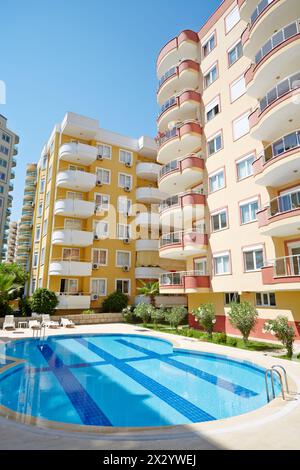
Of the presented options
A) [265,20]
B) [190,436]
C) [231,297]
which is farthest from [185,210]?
[190,436]

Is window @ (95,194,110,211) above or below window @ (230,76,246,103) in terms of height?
below

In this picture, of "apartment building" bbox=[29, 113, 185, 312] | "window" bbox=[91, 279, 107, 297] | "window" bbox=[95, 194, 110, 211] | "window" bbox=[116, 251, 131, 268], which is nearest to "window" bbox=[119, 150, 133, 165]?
"apartment building" bbox=[29, 113, 185, 312]

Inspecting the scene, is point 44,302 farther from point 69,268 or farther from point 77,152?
point 77,152

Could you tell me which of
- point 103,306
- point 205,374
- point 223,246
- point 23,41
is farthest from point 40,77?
point 103,306

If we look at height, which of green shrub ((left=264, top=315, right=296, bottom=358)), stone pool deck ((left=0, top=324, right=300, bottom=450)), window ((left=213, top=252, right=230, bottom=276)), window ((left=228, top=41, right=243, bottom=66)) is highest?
window ((left=228, top=41, right=243, bottom=66))

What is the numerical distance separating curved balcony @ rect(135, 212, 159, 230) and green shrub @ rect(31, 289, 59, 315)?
12988mm

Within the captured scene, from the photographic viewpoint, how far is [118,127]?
119ft

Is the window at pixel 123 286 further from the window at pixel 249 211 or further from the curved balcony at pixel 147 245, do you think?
the window at pixel 249 211

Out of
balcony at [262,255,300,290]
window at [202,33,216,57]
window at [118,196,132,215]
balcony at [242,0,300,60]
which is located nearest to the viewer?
balcony at [262,255,300,290]

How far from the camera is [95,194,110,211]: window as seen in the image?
3218 centimetres

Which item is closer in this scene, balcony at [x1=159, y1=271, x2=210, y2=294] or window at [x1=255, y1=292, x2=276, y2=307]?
window at [x1=255, y1=292, x2=276, y2=307]

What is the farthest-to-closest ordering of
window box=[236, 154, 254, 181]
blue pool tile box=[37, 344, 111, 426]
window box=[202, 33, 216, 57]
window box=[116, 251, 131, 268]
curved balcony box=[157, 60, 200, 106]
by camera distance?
window box=[116, 251, 131, 268]
curved balcony box=[157, 60, 200, 106]
window box=[202, 33, 216, 57]
window box=[236, 154, 254, 181]
blue pool tile box=[37, 344, 111, 426]

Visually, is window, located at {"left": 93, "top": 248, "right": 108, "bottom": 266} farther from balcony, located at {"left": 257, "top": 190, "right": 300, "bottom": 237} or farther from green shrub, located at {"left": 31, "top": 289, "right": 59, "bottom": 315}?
balcony, located at {"left": 257, "top": 190, "right": 300, "bottom": 237}

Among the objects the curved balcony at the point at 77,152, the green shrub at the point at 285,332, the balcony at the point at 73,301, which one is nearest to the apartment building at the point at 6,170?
the curved balcony at the point at 77,152
